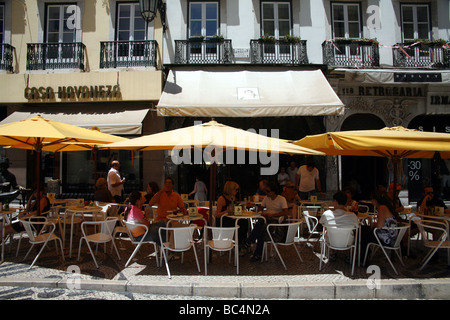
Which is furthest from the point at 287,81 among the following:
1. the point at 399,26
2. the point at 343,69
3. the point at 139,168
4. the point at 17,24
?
the point at 17,24

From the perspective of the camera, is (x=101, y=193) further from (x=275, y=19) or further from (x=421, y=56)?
(x=421, y=56)

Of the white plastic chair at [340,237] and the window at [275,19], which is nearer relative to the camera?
the white plastic chair at [340,237]

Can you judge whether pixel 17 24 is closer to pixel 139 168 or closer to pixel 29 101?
pixel 29 101

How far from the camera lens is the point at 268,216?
5602mm

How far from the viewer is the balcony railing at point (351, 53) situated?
1152cm

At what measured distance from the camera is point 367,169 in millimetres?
12539

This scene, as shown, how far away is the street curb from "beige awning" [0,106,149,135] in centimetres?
645

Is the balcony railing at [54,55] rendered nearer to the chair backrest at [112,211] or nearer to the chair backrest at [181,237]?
the chair backrest at [112,211]

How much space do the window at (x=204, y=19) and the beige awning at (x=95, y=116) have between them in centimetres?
386

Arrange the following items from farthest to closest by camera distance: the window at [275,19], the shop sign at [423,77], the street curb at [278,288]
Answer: the window at [275,19] → the shop sign at [423,77] → the street curb at [278,288]

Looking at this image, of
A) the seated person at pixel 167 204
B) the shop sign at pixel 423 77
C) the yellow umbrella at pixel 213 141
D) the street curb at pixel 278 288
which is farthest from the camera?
the shop sign at pixel 423 77

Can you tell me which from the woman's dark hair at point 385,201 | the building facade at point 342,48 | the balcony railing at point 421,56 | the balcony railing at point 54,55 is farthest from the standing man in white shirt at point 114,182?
the balcony railing at point 421,56

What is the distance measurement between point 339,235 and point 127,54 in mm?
10171

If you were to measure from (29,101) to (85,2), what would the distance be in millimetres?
4396
